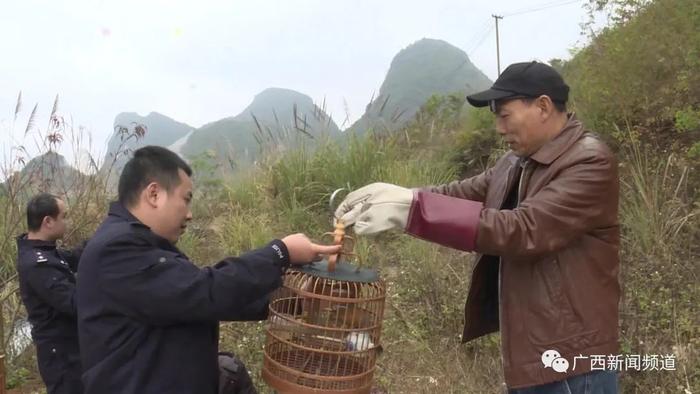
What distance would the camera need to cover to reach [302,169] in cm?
663

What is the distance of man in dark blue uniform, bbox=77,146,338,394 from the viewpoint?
5.71ft

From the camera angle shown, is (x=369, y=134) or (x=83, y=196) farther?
(x=369, y=134)

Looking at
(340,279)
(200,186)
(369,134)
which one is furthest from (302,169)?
(340,279)

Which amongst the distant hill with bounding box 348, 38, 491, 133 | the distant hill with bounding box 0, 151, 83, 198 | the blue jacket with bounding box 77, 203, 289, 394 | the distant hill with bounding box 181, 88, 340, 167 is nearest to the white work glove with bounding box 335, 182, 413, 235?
the blue jacket with bounding box 77, 203, 289, 394

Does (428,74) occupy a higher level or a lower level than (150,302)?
higher

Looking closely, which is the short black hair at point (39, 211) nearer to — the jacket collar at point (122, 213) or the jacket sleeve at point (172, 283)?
the jacket collar at point (122, 213)

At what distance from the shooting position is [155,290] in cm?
172

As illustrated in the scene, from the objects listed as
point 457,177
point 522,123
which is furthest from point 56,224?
point 457,177

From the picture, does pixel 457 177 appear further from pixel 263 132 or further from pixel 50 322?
pixel 50 322

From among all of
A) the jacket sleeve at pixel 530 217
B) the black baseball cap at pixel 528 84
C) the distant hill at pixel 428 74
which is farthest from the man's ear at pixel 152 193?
the distant hill at pixel 428 74

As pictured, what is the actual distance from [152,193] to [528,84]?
1.26 meters

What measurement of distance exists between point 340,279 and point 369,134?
499cm

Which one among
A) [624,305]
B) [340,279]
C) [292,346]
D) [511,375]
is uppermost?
[340,279]

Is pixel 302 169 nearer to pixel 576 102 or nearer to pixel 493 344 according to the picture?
pixel 576 102
